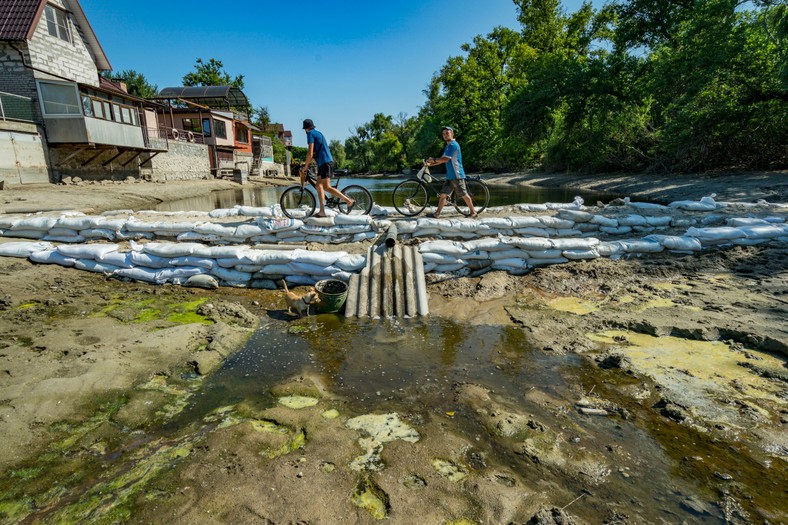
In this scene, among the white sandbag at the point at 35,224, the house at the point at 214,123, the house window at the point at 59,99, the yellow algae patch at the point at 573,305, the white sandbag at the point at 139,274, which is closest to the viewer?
the yellow algae patch at the point at 573,305

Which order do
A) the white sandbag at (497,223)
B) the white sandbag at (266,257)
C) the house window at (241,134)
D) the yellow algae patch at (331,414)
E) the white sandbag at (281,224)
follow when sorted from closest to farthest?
1. the yellow algae patch at (331,414)
2. the white sandbag at (266,257)
3. the white sandbag at (497,223)
4. the white sandbag at (281,224)
5. the house window at (241,134)

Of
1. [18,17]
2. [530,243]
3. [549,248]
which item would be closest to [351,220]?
[530,243]

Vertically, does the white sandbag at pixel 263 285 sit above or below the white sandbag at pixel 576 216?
below

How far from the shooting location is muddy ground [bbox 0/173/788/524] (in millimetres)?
2100

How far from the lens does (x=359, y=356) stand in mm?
4035

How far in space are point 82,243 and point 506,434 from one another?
7982mm

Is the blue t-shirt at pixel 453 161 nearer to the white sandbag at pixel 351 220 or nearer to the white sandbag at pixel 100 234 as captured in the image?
the white sandbag at pixel 351 220

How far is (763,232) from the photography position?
6.26 metres

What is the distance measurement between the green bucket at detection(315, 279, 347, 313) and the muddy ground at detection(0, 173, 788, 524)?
538 millimetres

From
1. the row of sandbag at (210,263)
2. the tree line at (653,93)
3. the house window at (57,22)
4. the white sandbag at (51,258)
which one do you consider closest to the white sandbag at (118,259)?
the row of sandbag at (210,263)

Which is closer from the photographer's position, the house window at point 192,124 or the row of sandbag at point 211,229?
Result: the row of sandbag at point 211,229

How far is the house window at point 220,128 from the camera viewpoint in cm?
3040

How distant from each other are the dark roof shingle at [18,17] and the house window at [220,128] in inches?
551

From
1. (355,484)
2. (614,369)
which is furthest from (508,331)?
(355,484)
